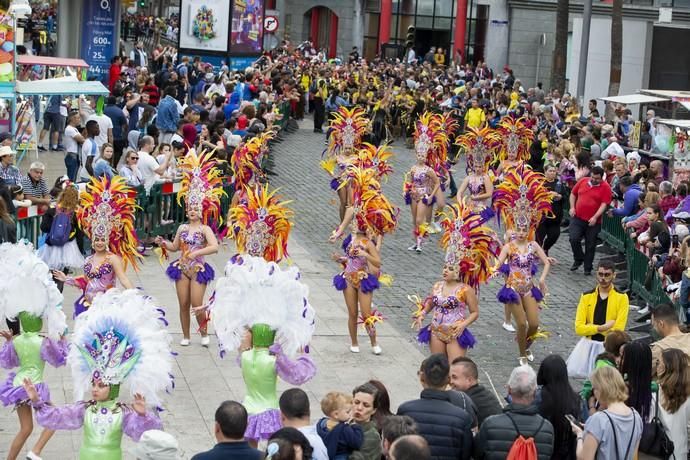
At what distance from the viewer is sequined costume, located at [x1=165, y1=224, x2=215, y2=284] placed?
591 inches

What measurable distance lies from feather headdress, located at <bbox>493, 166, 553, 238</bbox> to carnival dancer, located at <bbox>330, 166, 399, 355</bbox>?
4.59 ft

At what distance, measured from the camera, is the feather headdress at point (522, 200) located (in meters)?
15.7

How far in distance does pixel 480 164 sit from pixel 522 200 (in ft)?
19.7

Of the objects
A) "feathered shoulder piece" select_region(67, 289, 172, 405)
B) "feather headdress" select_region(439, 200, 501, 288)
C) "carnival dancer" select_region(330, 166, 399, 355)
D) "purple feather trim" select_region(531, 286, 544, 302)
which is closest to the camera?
"feathered shoulder piece" select_region(67, 289, 172, 405)

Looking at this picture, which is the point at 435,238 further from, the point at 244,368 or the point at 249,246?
the point at 244,368

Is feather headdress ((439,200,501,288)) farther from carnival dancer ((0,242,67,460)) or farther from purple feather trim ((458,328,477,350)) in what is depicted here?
carnival dancer ((0,242,67,460))

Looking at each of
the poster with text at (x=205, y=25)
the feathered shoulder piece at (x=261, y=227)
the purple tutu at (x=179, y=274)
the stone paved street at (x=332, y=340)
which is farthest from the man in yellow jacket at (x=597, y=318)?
the poster with text at (x=205, y=25)

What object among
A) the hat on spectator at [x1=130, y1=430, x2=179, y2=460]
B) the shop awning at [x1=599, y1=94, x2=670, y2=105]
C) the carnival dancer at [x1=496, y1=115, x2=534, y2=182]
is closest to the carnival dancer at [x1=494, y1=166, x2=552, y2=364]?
the carnival dancer at [x1=496, y1=115, x2=534, y2=182]

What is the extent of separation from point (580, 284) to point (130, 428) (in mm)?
11975

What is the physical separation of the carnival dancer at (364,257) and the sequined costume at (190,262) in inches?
56.6

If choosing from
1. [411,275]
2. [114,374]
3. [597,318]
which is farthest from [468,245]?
[411,275]

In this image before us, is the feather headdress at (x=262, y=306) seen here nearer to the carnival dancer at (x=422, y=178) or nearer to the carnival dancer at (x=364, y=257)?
the carnival dancer at (x=364, y=257)

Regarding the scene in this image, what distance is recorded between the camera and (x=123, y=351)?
32.3 feet

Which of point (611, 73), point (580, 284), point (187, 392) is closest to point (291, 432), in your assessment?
point (187, 392)
